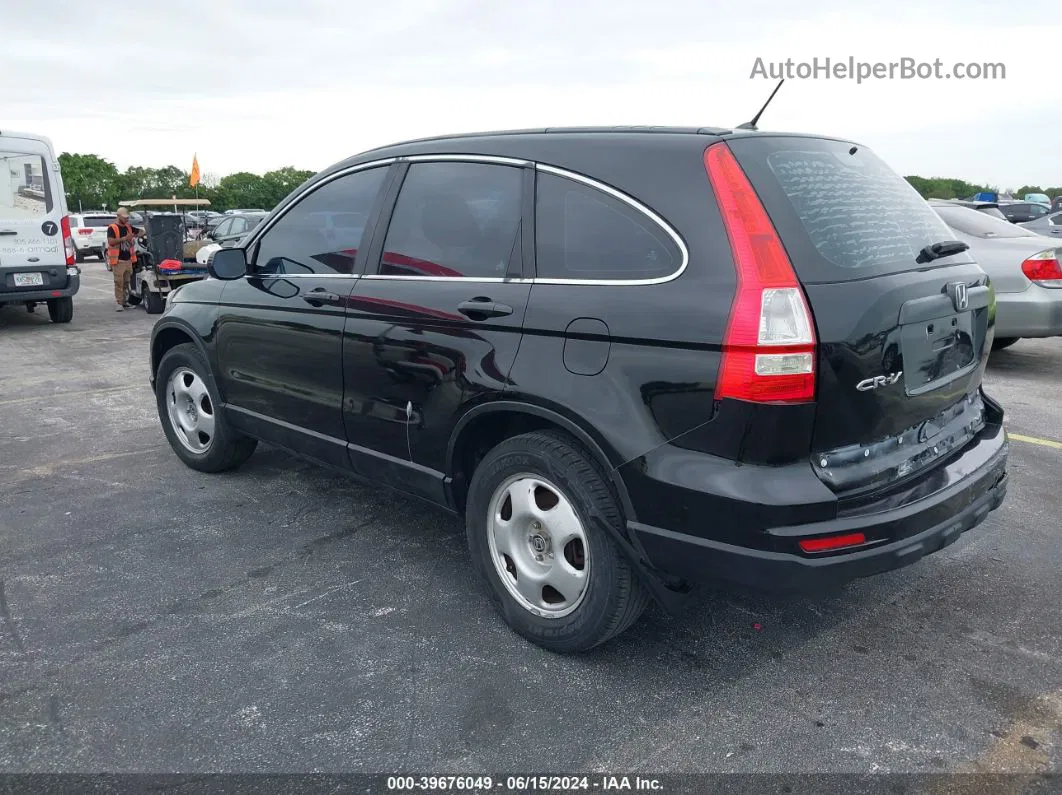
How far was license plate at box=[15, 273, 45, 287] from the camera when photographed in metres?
11.1

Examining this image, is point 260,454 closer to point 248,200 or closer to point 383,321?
point 383,321

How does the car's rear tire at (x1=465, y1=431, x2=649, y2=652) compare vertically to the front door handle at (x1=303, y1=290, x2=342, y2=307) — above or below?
below

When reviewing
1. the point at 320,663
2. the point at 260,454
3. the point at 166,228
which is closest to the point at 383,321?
the point at 320,663

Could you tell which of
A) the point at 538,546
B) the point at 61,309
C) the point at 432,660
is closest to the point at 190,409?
the point at 432,660

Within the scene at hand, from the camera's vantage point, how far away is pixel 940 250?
296 centimetres

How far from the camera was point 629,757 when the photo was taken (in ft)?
8.00

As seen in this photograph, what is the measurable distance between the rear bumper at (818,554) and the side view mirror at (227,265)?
102 inches

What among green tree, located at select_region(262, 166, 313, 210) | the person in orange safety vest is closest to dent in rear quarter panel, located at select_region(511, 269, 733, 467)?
the person in orange safety vest

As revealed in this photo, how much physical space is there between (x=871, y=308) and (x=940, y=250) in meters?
0.69

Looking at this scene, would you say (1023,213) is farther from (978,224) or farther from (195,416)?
(195,416)

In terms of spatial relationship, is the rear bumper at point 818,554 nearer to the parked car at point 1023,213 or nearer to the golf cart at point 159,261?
the parked car at point 1023,213

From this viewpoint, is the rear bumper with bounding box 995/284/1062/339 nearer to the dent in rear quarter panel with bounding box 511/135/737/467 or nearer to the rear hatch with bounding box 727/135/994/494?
the rear hatch with bounding box 727/135/994/494

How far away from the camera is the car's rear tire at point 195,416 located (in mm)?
4695

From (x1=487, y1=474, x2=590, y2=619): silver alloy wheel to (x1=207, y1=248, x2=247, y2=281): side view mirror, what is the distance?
2.03m
